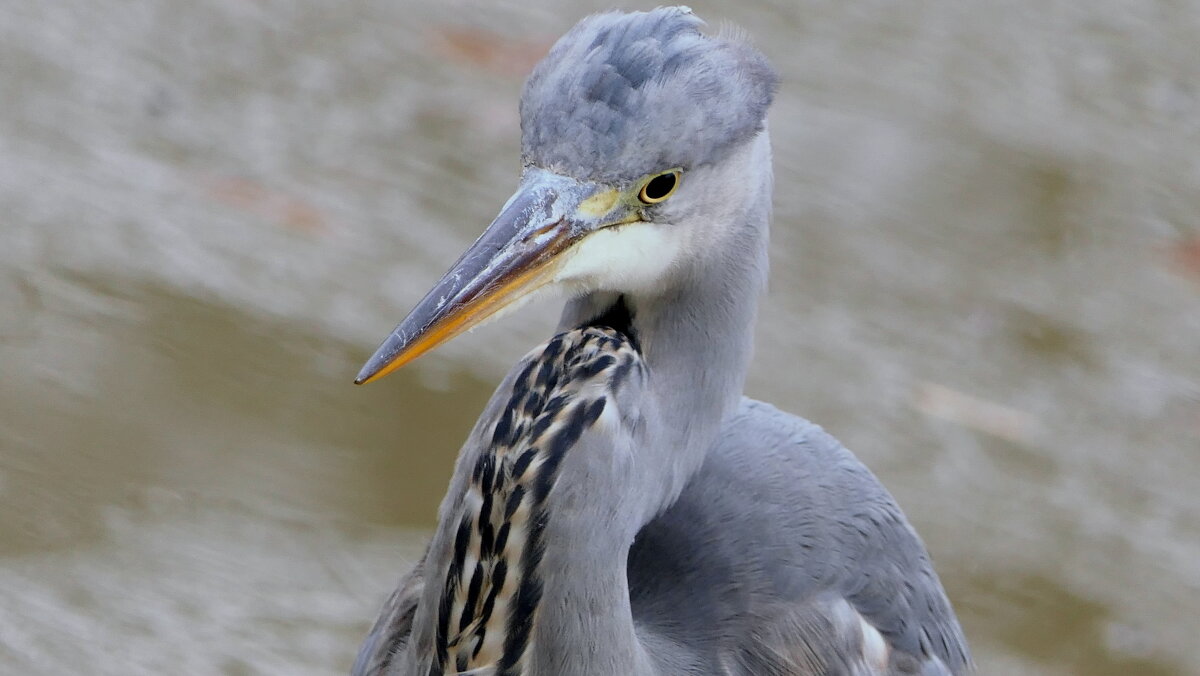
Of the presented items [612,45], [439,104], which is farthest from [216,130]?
[612,45]

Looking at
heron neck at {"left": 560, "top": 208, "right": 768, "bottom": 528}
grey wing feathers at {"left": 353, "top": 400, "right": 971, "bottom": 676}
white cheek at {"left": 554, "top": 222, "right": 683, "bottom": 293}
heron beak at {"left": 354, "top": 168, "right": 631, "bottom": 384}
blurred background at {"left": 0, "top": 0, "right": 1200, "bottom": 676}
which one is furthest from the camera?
blurred background at {"left": 0, "top": 0, "right": 1200, "bottom": 676}

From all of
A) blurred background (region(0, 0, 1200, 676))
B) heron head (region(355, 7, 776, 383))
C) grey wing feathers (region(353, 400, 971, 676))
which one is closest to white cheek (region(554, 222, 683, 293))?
heron head (region(355, 7, 776, 383))

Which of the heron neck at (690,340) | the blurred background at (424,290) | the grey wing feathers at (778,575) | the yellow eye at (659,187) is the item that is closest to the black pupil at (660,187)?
the yellow eye at (659,187)

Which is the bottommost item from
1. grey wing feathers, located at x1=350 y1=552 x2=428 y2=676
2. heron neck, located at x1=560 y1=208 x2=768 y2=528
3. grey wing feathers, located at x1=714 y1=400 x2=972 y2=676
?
grey wing feathers, located at x1=714 y1=400 x2=972 y2=676

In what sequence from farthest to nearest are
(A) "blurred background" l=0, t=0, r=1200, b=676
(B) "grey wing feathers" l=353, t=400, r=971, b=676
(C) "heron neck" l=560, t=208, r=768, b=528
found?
(A) "blurred background" l=0, t=0, r=1200, b=676 < (B) "grey wing feathers" l=353, t=400, r=971, b=676 < (C) "heron neck" l=560, t=208, r=768, b=528

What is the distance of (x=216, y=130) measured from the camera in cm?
475

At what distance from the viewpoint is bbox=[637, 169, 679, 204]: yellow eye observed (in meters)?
2.23

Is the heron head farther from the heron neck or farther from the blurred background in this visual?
the blurred background

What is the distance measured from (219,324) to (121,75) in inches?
45.1

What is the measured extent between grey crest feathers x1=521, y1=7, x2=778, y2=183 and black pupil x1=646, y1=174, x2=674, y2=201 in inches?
0.9

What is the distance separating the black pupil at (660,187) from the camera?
223cm

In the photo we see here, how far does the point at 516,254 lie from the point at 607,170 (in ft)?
0.51

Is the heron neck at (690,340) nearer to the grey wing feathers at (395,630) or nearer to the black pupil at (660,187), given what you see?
the black pupil at (660,187)

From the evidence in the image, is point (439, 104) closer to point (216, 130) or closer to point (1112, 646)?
point (216, 130)
